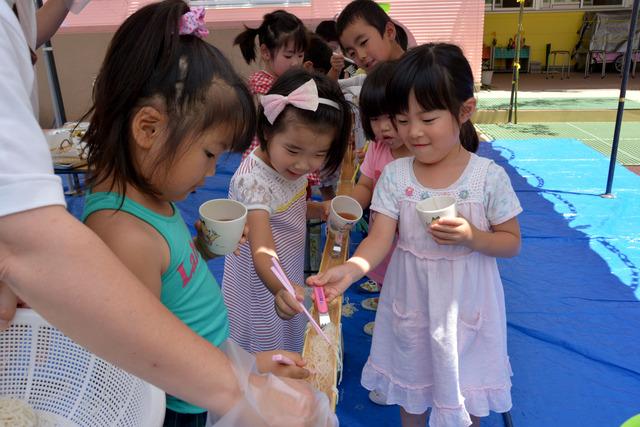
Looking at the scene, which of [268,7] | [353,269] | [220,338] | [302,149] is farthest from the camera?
[268,7]

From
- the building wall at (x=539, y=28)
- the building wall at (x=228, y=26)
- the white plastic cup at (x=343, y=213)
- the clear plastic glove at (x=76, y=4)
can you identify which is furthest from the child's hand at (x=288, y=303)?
the building wall at (x=539, y=28)

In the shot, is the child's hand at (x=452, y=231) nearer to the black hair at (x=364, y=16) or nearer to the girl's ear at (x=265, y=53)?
the black hair at (x=364, y=16)

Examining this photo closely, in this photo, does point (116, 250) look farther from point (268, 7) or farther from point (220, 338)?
point (268, 7)

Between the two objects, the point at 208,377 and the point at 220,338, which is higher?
the point at 208,377

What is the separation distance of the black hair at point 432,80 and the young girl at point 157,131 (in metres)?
0.71

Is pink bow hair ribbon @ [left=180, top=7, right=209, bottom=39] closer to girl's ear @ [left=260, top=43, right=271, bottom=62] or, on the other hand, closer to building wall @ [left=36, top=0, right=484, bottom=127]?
girl's ear @ [left=260, top=43, right=271, bottom=62]

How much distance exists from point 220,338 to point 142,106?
1.85ft

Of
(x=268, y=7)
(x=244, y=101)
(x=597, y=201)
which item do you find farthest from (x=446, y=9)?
(x=244, y=101)

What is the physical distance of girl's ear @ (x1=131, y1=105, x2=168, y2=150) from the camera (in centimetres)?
96

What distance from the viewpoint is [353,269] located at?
1.58 m

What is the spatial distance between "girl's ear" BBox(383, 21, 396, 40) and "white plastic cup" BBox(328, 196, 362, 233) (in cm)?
145

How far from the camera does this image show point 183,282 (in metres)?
1.10

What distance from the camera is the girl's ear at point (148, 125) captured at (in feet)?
3.13

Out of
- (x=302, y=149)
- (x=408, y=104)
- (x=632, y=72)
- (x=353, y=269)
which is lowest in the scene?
(x=632, y=72)
